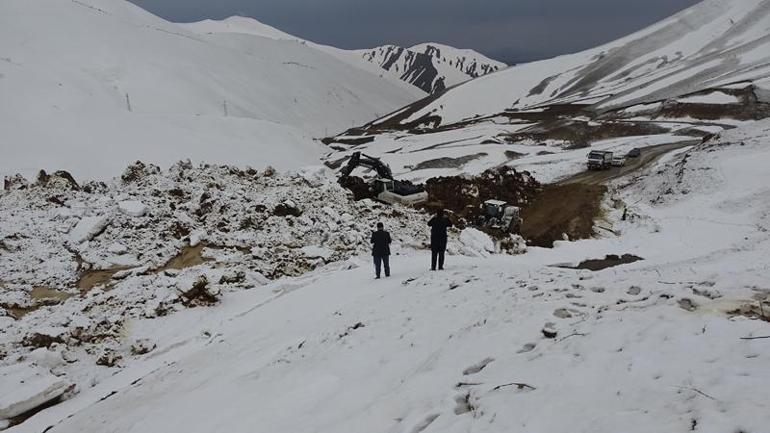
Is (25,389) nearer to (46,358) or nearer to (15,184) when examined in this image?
(46,358)

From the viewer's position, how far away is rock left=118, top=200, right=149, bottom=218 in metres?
20.2

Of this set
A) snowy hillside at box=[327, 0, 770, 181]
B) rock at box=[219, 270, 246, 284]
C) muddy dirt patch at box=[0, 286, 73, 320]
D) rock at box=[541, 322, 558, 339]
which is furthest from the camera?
snowy hillside at box=[327, 0, 770, 181]

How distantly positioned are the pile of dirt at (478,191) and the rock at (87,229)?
16.9 m

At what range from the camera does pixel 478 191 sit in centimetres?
3250

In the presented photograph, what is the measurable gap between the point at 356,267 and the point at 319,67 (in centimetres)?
18712

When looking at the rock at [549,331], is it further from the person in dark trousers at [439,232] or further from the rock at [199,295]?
the rock at [199,295]

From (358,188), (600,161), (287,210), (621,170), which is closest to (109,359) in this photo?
(287,210)

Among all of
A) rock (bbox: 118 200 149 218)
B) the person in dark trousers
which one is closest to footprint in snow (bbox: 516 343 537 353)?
the person in dark trousers

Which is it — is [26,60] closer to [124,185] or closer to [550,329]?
[124,185]

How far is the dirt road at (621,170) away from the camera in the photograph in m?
37.5

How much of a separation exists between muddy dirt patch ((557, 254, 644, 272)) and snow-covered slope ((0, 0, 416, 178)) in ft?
104

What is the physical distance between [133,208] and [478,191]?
842 inches

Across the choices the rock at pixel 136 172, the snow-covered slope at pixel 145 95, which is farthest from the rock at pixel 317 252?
the snow-covered slope at pixel 145 95

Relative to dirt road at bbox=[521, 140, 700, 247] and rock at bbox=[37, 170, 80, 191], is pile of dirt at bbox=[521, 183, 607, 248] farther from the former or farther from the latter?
rock at bbox=[37, 170, 80, 191]
